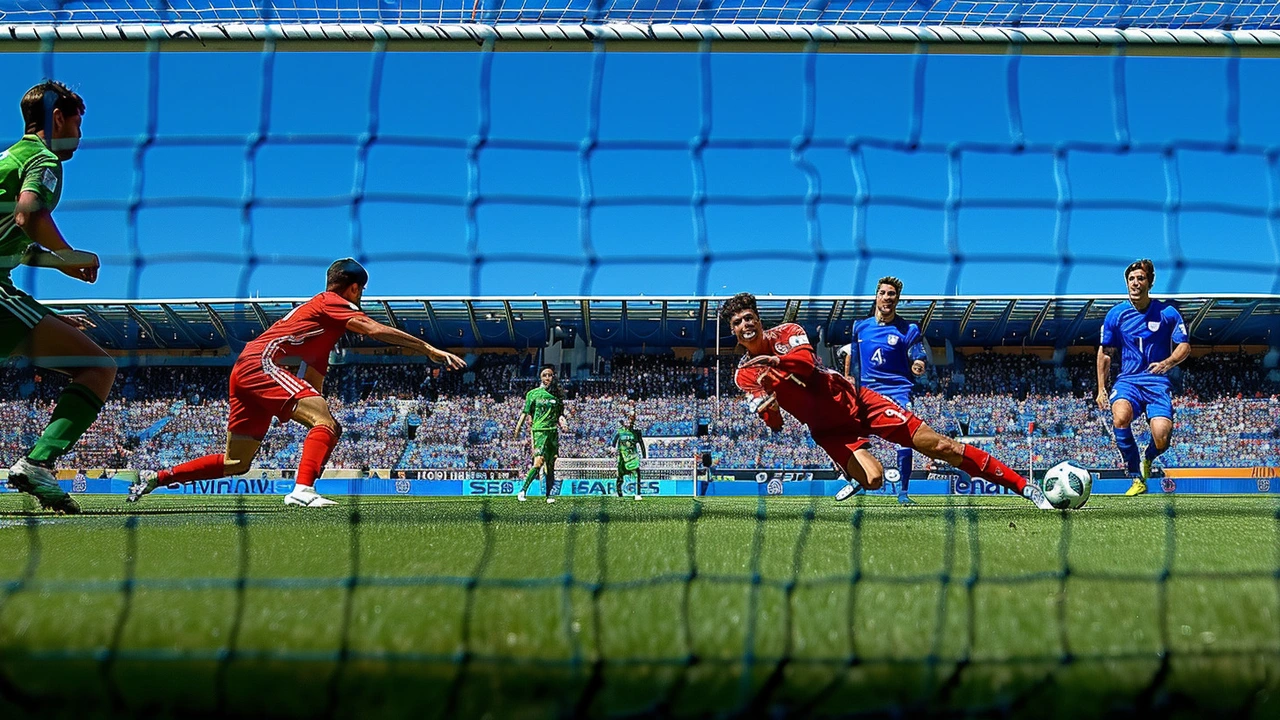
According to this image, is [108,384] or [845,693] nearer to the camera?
[845,693]

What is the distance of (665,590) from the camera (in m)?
3.01

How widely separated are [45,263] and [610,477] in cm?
1899

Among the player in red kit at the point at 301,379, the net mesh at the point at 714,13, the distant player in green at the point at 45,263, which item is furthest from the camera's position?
the player in red kit at the point at 301,379

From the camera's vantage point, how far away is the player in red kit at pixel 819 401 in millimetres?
6246

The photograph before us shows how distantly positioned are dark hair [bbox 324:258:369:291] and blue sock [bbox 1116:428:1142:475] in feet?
23.1

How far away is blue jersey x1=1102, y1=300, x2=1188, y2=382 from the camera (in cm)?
927

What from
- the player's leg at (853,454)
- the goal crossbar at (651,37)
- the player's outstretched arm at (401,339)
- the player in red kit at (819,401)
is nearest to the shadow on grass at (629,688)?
the goal crossbar at (651,37)

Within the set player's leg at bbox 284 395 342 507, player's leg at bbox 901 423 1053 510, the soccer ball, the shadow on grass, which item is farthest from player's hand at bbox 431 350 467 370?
the soccer ball

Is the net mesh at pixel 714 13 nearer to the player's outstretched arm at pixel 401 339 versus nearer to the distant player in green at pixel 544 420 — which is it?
the player's outstretched arm at pixel 401 339

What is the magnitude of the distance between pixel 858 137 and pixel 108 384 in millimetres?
4046

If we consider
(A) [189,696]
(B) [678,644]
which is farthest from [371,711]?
(B) [678,644]

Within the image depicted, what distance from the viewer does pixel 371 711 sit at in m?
1.94

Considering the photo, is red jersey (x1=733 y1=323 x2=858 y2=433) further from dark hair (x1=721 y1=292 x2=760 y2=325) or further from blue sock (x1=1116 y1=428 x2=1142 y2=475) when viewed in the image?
blue sock (x1=1116 y1=428 x2=1142 y2=475)

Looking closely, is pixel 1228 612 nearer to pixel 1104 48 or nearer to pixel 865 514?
pixel 1104 48
